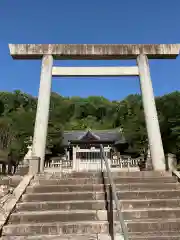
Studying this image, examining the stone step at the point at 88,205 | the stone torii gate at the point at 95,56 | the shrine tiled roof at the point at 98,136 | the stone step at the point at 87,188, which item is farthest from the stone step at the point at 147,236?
the shrine tiled roof at the point at 98,136

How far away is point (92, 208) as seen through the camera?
5238 millimetres

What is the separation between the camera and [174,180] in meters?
6.58

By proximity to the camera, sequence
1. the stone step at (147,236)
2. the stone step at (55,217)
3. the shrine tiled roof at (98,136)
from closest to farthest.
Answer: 1. the stone step at (147,236)
2. the stone step at (55,217)
3. the shrine tiled roof at (98,136)

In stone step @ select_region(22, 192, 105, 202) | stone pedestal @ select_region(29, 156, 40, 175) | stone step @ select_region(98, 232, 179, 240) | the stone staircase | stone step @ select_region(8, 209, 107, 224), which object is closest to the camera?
stone step @ select_region(98, 232, 179, 240)

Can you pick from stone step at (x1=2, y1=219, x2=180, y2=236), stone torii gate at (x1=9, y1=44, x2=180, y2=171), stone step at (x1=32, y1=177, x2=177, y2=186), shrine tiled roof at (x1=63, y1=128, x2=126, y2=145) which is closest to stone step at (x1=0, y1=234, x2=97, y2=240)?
stone step at (x1=2, y1=219, x2=180, y2=236)

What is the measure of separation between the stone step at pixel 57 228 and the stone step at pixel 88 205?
0.57 m

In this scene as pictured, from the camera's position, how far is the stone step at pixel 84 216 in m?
4.93

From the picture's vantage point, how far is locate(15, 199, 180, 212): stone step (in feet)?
17.3

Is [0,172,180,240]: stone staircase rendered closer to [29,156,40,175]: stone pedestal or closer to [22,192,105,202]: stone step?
[22,192,105,202]: stone step

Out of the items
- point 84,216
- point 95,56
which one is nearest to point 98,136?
point 95,56

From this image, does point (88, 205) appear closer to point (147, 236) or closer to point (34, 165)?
point (147, 236)

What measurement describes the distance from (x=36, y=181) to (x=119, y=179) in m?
2.05

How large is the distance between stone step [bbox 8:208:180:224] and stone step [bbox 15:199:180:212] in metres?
0.23

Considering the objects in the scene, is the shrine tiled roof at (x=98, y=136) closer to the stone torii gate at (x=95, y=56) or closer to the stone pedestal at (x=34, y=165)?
the stone torii gate at (x=95, y=56)
